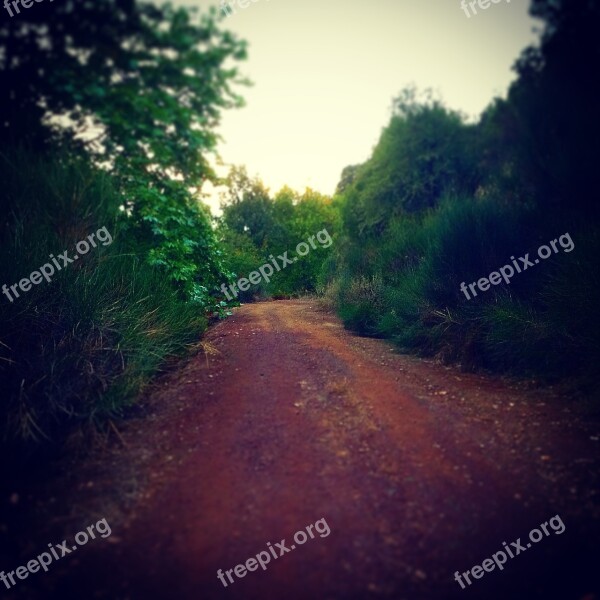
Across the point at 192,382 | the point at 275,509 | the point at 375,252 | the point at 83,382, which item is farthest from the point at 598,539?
the point at 375,252

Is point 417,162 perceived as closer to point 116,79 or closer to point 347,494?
point 116,79

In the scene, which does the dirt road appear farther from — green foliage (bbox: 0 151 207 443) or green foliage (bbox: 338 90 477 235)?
green foliage (bbox: 338 90 477 235)

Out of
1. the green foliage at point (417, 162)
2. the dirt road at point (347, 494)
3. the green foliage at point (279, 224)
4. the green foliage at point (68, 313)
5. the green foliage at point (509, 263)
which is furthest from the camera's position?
the green foliage at point (279, 224)

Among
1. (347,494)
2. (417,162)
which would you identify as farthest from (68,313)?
(417,162)

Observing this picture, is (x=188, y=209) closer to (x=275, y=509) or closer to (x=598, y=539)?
(x=275, y=509)

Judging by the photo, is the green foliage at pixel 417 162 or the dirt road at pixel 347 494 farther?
the green foliage at pixel 417 162

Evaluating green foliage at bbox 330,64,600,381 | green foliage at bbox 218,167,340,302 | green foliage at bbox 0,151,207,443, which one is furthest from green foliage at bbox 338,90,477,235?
green foliage at bbox 218,167,340,302

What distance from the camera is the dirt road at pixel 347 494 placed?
1.80 m

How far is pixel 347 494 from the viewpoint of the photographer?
2.36m

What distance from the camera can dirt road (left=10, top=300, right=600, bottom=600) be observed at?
1.80m

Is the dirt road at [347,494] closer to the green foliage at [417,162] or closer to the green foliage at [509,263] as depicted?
the green foliage at [509,263]

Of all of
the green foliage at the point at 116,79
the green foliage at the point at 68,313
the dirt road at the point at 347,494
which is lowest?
the dirt road at the point at 347,494

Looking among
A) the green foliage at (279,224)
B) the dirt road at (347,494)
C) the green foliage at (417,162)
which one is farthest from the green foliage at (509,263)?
the green foliage at (279,224)

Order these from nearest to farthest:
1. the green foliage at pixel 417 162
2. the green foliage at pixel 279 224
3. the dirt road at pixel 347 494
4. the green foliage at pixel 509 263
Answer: the dirt road at pixel 347 494 < the green foliage at pixel 509 263 < the green foliage at pixel 417 162 < the green foliage at pixel 279 224
